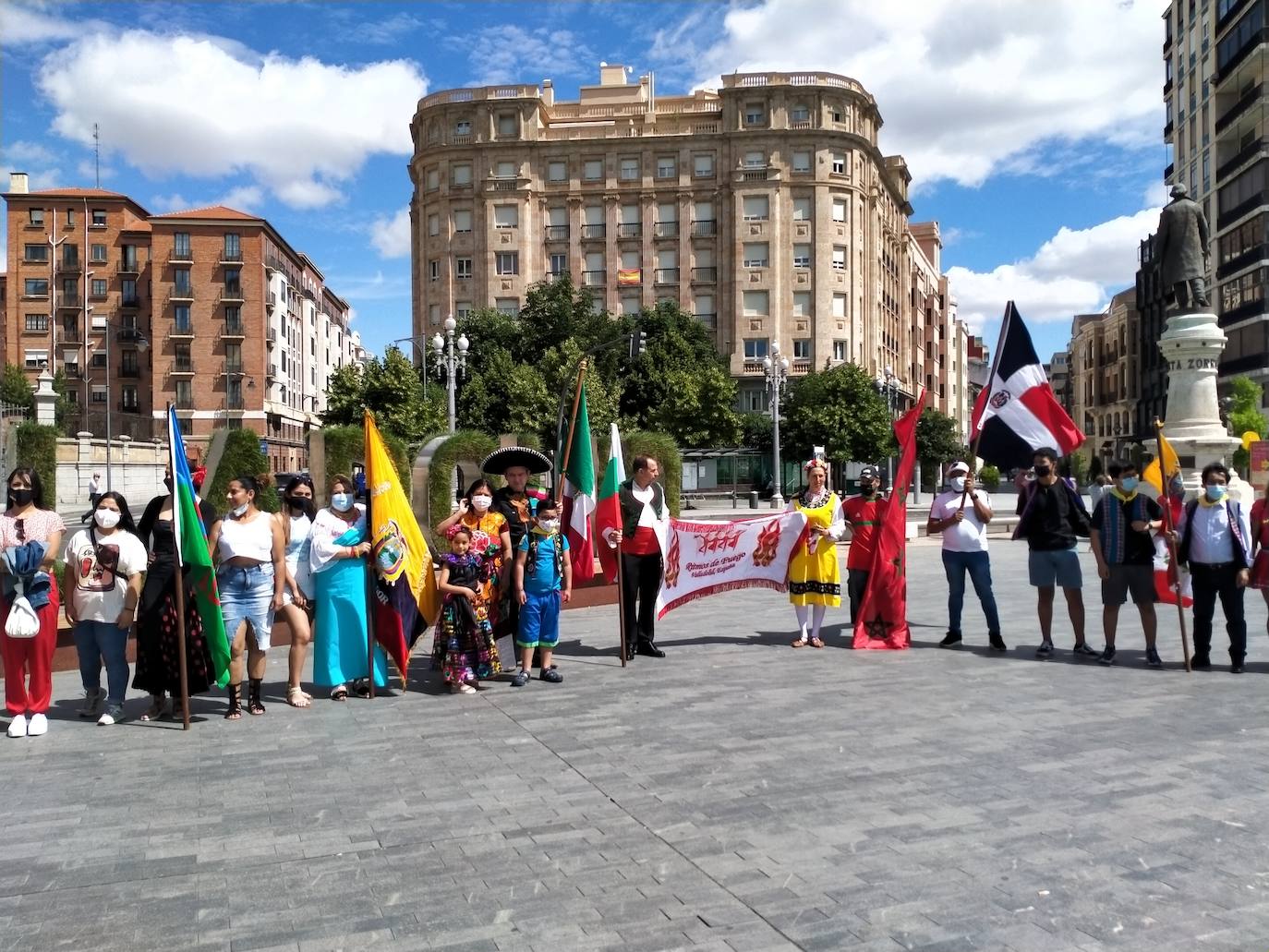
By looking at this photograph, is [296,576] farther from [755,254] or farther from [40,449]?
[755,254]

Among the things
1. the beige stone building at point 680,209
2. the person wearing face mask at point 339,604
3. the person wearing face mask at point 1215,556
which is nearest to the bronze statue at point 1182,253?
the person wearing face mask at point 1215,556

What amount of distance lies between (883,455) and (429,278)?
28.9m

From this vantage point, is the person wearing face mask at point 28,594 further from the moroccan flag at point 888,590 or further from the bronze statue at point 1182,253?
the bronze statue at point 1182,253

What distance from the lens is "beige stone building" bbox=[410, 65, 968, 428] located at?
63906mm

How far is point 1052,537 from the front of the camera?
1002cm

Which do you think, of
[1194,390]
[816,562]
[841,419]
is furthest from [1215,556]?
[841,419]

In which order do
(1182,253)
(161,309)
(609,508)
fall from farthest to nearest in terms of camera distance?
(161,309), (1182,253), (609,508)

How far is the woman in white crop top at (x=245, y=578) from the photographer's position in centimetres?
804

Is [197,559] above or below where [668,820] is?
above

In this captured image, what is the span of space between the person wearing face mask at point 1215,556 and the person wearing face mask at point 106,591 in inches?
332

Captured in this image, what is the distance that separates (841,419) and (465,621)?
45.0m

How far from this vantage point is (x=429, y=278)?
6638 cm

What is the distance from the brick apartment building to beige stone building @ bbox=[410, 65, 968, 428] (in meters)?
21.0

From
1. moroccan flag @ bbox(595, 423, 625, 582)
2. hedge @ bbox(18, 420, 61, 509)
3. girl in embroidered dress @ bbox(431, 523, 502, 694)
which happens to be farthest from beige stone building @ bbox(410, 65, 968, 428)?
girl in embroidered dress @ bbox(431, 523, 502, 694)
